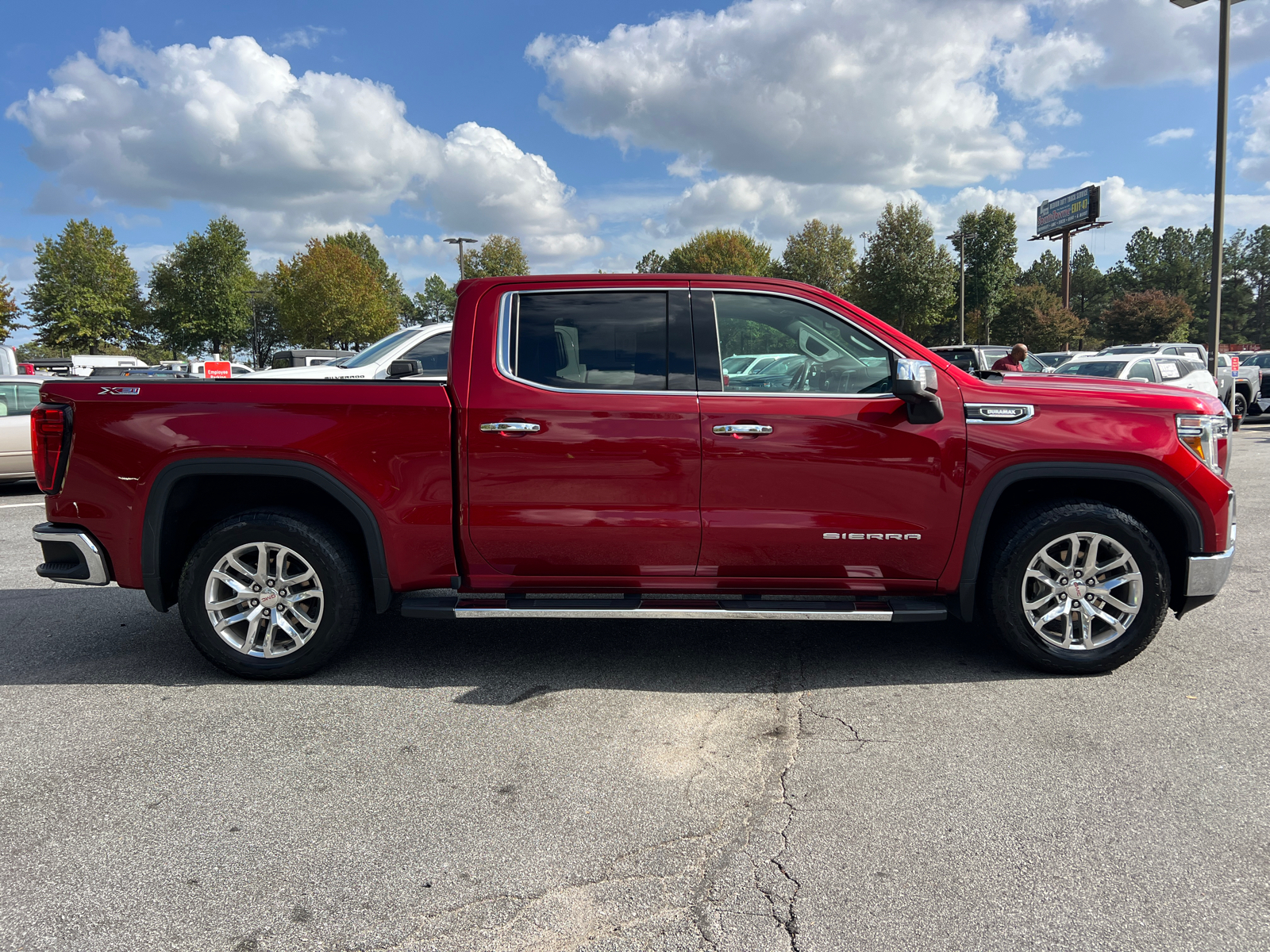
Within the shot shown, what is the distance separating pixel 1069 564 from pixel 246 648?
401cm

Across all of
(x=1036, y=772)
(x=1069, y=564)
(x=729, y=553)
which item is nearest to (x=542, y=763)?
(x=729, y=553)

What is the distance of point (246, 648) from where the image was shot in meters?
4.12

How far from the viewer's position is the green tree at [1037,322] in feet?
171

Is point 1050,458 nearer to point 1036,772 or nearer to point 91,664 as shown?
point 1036,772

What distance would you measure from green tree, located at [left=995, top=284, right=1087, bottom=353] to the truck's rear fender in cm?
5182

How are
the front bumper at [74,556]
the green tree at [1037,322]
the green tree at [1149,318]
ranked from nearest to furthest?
the front bumper at [74,556] → the green tree at [1037,322] → the green tree at [1149,318]

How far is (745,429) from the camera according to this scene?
12.7 feet

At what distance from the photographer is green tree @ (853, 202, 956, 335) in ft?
148

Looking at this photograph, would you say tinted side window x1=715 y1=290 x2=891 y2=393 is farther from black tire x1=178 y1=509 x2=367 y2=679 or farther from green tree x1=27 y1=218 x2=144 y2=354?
green tree x1=27 y1=218 x2=144 y2=354

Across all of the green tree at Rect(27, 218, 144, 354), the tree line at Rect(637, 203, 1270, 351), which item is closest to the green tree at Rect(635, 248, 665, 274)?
the tree line at Rect(637, 203, 1270, 351)

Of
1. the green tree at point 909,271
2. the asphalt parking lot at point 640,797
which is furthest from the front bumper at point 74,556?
the green tree at point 909,271

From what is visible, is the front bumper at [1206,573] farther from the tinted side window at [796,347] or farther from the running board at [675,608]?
the tinted side window at [796,347]

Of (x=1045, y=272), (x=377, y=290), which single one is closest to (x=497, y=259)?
(x=377, y=290)

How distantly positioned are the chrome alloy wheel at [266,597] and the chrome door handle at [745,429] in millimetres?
2069
